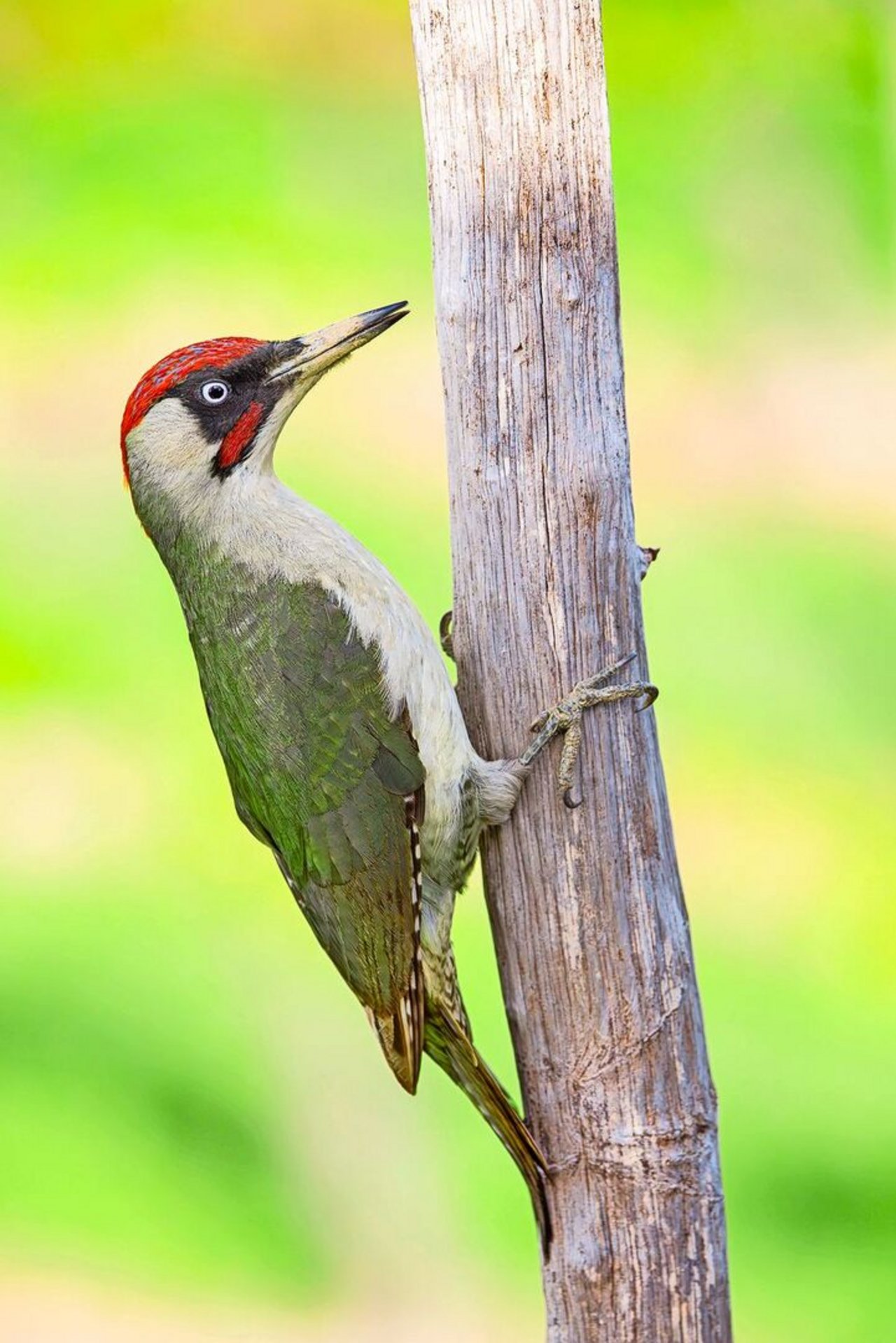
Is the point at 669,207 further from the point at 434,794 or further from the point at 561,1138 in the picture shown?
the point at 561,1138

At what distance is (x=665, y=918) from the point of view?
5.67 feet

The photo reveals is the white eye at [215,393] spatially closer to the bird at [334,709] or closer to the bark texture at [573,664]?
the bird at [334,709]

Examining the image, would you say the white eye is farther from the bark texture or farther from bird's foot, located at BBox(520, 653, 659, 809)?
bird's foot, located at BBox(520, 653, 659, 809)

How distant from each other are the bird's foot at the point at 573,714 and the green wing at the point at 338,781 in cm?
17

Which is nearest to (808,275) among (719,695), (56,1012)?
(719,695)

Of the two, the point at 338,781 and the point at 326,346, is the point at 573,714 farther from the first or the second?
the point at 326,346

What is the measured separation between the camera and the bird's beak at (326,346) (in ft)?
5.87

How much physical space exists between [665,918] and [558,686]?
301 mm

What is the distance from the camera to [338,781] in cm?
179

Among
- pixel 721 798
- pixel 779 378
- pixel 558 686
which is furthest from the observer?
pixel 779 378

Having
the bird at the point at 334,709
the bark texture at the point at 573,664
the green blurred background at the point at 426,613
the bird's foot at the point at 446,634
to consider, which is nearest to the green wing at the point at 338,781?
the bird at the point at 334,709

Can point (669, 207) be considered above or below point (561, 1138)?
above

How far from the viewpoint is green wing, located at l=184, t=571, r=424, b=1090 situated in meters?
1.78

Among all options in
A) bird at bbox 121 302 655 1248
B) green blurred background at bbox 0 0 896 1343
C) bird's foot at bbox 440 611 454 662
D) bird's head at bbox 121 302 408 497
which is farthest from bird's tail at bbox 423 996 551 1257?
green blurred background at bbox 0 0 896 1343
